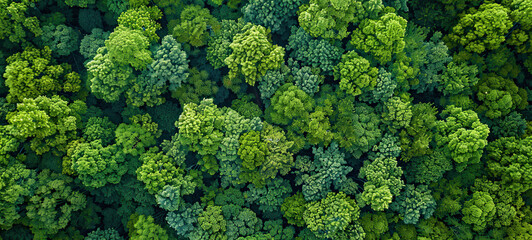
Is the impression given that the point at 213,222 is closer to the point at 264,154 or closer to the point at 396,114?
the point at 264,154

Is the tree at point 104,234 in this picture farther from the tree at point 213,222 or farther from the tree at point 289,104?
the tree at point 289,104

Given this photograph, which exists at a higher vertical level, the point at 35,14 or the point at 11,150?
the point at 35,14

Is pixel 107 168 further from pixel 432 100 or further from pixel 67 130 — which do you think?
pixel 432 100

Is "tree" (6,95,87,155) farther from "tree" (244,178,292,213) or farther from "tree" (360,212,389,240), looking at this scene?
"tree" (360,212,389,240)

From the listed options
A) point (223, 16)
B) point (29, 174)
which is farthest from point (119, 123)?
point (223, 16)

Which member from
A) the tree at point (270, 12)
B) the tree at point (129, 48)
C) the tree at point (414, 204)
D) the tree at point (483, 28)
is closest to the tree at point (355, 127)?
the tree at point (414, 204)

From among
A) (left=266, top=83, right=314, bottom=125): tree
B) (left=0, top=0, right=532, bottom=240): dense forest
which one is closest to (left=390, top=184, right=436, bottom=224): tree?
(left=0, top=0, right=532, bottom=240): dense forest
